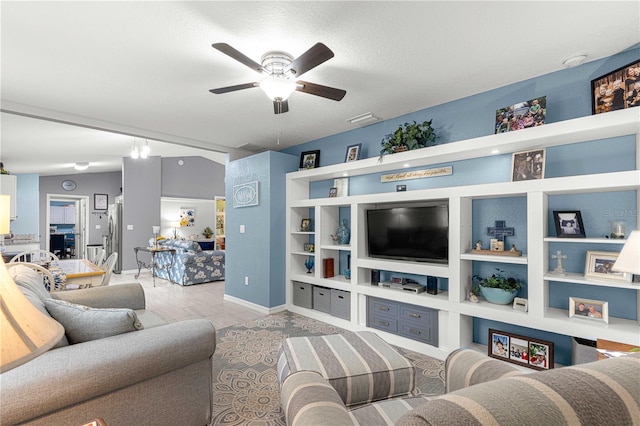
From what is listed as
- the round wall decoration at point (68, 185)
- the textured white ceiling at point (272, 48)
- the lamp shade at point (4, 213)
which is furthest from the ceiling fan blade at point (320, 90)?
the round wall decoration at point (68, 185)

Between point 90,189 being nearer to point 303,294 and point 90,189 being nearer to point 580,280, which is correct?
point 303,294

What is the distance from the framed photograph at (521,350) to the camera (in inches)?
92.7

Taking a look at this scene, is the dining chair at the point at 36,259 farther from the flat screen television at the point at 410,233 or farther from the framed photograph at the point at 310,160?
the flat screen television at the point at 410,233

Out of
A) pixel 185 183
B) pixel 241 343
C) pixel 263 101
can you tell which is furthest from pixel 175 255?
pixel 263 101

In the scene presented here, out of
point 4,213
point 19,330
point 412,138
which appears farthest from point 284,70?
point 4,213

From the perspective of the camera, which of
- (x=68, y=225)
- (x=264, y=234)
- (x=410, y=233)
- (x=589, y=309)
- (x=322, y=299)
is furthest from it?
(x=68, y=225)

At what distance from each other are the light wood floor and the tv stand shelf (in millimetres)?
971

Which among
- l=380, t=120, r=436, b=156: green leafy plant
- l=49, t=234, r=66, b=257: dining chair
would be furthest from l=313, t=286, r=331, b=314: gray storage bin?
l=49, t=234, r=66, b=257: dining chair

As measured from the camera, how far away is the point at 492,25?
1915mm

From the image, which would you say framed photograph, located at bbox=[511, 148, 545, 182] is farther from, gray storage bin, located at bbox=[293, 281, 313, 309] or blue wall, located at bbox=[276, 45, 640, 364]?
gray storage bin, located at bbox=[293, 281, 313, 309]

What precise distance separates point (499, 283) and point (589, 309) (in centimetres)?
61

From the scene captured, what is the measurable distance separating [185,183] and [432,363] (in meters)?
8.31

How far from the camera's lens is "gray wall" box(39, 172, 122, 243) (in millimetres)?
8573

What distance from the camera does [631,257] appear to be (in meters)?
1.53
